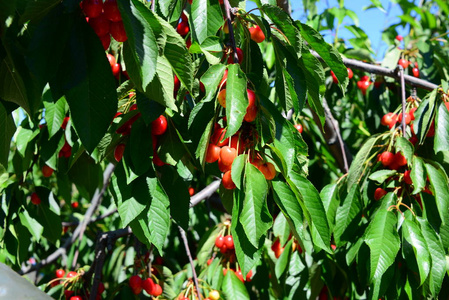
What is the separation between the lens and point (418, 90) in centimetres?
246

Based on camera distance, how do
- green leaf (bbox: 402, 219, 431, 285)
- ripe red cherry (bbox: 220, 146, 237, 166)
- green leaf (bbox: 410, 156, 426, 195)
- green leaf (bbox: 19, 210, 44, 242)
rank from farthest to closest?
green leaf (bbox: 19, 210, 44, 242)
green leaf (bbox: 410, 156, 426, 195)
green leaf (bbox: 402, 219, 431, 285)
ripe red cherry (bbox: 220, 146, 237, 166)

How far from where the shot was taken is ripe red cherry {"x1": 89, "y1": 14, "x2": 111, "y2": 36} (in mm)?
882

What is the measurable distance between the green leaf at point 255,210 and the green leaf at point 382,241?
593 millimetres

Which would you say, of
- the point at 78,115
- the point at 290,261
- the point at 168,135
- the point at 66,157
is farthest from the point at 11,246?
the point at 78,115

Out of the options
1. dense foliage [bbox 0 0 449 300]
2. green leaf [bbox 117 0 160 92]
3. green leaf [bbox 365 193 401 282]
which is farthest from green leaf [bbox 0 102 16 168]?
green leaf [bbox 365 193 401 282]

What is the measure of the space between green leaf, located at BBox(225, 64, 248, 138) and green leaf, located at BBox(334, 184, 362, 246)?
35.6 inches

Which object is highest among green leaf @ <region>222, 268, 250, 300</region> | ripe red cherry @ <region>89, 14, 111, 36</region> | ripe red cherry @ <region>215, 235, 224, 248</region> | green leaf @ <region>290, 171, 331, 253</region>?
ripe red cherry @ <region>89, 14, 111, 36</region>

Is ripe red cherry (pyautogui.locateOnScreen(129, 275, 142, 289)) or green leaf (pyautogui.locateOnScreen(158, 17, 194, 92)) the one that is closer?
green leaf (pyautogui.locateOnScreen(158, 17, 194, 92))

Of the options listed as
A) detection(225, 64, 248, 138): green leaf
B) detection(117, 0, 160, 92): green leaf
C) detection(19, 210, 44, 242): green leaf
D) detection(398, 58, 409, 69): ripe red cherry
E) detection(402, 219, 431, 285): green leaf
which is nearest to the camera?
detection(117, 0, 160, 92): green leaf

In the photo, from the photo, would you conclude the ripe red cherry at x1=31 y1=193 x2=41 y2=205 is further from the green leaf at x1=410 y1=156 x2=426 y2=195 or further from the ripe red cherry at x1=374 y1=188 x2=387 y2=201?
the green leaf at x1=410 y1=156 x2=426 y2=195

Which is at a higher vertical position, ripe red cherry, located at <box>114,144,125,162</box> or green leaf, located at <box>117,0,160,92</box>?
green leaf, located at <box>117,0,160,92</box>

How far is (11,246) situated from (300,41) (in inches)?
58.4

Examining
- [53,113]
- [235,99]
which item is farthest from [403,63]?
[235,99]

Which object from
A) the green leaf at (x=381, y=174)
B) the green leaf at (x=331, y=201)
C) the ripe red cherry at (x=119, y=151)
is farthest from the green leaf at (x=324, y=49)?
the green leaf at (x=331, y=201)
